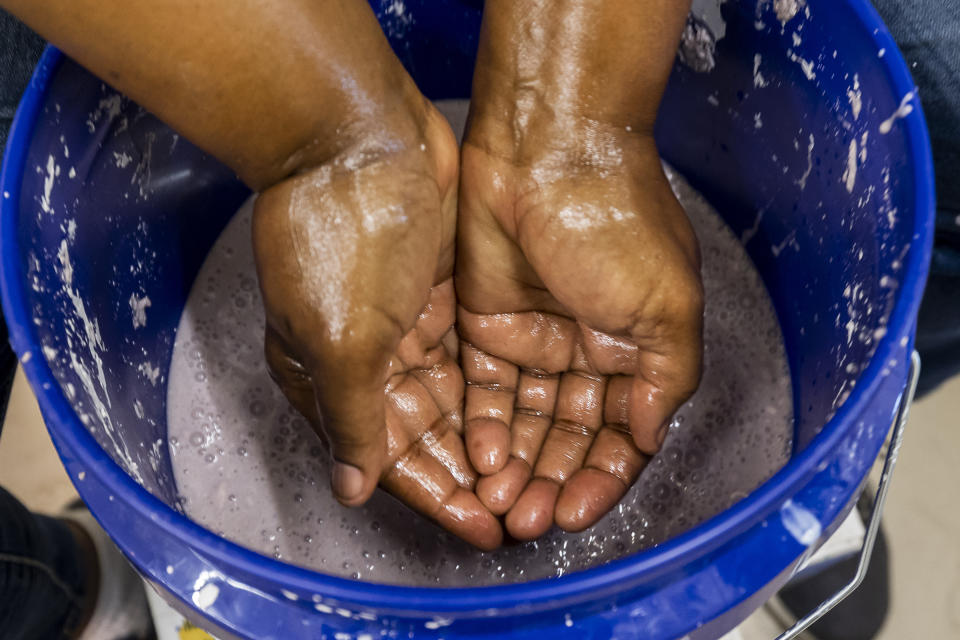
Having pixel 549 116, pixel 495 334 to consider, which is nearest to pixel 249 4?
pixel 549 116

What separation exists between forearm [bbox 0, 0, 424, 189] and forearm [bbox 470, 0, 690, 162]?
0.28 ft

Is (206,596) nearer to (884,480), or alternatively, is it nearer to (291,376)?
(291,376)

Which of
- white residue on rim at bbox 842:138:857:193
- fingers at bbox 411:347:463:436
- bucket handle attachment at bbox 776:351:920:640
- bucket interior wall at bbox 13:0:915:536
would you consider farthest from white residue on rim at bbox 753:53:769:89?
fingers at bbox 411:347:463:436

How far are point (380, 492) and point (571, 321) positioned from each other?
0.22 meters

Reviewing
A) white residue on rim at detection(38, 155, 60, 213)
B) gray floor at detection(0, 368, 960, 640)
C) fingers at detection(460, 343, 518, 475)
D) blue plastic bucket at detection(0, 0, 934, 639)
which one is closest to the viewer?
blue plastic bucket at detection(0, 0, 934, 639)

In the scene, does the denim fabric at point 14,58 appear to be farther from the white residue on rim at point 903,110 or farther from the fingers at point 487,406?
the white residue on rim at point 903,110

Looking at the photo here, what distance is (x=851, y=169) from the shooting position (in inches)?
21.4

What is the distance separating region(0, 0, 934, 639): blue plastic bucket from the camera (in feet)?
1.30

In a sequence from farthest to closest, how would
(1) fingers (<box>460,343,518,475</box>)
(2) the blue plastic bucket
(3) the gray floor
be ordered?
(3) the gray floor, (1) fingers (<box>460,343,518,475</box>), (2) the blue plastic bucket

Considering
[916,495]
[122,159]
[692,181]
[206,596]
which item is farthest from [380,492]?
[916,495]

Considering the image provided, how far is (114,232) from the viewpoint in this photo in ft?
1.95

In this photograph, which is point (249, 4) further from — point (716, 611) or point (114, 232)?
point (716, 611)

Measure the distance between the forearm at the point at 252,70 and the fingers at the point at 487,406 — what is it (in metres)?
0.22

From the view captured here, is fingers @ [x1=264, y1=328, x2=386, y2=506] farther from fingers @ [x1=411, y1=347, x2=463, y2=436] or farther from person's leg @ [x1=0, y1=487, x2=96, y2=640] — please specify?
person's leg @ [x1=0, y1=487, x2=96, y2=640]
